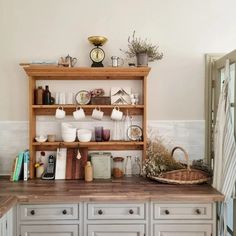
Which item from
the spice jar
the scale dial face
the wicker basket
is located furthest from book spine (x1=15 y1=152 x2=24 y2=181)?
the wicker basket

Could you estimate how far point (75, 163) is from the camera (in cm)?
→ 272

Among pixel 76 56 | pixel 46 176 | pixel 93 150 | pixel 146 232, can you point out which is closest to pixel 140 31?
pixel 76 56

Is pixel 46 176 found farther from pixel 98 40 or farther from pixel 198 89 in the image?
pixel 198 89

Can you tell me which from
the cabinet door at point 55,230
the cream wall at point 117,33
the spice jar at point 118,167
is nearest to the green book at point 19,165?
the cream wall at point 117,33

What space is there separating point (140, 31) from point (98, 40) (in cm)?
46

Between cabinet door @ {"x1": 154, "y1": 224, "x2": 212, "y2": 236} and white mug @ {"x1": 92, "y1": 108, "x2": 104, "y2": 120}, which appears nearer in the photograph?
cabinet door @ {"x1": 154, "y1": 224, "x2": 212, "y2": 236}

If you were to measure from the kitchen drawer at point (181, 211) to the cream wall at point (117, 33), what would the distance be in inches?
40.7

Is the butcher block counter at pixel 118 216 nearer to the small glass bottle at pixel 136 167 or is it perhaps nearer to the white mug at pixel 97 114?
the small glass bottle at pixel 136 167

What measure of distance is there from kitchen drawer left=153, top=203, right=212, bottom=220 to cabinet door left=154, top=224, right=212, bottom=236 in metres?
0.06

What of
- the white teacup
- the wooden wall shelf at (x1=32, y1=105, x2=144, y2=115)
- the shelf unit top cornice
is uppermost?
the shelf unit top cornice

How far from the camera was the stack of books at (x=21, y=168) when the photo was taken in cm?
265

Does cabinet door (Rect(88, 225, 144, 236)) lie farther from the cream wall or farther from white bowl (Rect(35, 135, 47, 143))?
the cream wall

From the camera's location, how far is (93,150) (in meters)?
2.86

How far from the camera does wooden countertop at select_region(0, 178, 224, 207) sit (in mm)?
2139
